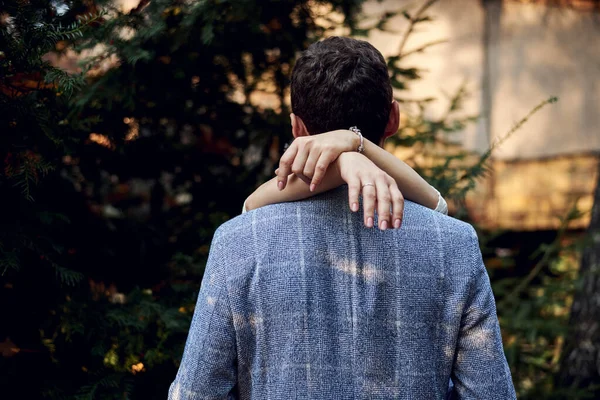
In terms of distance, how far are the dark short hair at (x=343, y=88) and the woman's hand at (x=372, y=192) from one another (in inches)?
7.2

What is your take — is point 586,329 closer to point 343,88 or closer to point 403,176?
point 403,176

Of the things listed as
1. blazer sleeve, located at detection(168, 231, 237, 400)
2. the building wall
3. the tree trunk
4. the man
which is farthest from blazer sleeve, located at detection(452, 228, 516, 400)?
the building wall

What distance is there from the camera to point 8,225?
2.18 meters

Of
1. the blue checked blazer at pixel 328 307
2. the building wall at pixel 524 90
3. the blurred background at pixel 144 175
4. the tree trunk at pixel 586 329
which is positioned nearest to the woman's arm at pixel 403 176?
the blue checked blazer at pixel 328 307

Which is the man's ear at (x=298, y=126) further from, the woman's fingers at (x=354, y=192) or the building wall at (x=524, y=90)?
the building wall at (x=524, y=90)

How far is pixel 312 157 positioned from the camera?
4.58ft

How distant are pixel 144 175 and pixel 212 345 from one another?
5.80 ft

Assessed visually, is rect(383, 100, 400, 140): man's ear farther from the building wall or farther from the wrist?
the building wall

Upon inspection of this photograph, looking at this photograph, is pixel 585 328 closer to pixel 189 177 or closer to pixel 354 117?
pixel 189 177

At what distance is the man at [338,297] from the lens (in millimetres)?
1492

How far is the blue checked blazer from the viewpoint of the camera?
149 cm

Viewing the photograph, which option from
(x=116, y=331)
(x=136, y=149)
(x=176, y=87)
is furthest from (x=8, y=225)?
(x=176, y=87)

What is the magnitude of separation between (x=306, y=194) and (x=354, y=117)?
22 centimetres

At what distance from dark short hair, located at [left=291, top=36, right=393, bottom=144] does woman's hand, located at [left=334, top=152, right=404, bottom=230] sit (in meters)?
0.18
